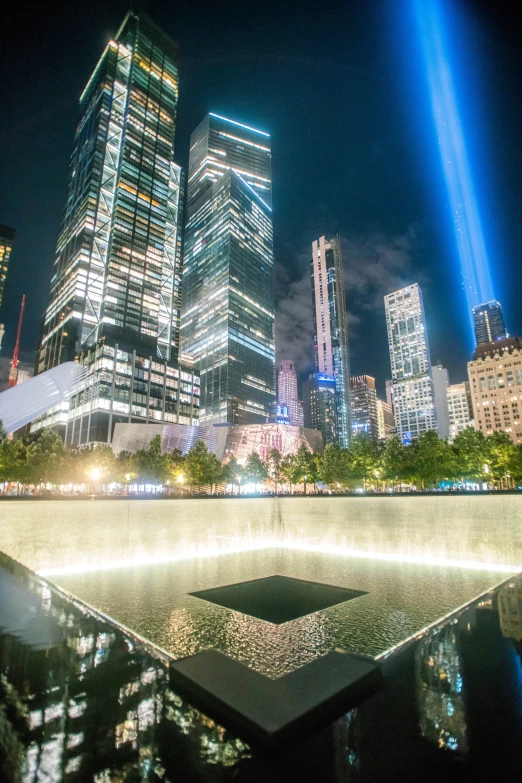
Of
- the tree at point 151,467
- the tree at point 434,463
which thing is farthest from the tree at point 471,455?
the tree at point 151,467

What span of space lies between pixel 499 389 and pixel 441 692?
550 ft

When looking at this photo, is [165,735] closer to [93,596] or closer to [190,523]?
[93,596]

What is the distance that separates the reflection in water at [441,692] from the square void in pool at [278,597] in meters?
6.66

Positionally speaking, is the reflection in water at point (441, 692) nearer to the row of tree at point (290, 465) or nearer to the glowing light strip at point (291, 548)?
the glowing light strip at point (291, 548)

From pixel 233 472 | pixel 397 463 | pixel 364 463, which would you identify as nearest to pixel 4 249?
pixel 233 472

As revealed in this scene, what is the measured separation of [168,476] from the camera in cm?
7531

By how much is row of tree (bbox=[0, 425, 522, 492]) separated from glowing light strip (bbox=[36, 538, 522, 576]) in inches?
967

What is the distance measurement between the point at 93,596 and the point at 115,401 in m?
113

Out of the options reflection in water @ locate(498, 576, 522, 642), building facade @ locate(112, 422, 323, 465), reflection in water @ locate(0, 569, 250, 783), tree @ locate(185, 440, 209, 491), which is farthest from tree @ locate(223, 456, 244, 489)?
reflection in water @ locate(0, 569, 250, 783)

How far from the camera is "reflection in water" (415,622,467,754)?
7.27 meters

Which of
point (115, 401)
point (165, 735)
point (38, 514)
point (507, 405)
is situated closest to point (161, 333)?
point (115, 401)

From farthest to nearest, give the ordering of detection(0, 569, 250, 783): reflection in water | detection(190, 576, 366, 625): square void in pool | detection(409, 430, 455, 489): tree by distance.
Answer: detection(409, 430, 455, 489): tree, detection(190, 576, 366, 625): square void in pool, detection(0, 569, 250, 783): reflection in water

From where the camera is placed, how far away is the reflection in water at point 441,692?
7270 millimetres

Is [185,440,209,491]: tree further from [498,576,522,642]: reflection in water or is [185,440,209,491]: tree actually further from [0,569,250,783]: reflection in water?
[0,569,250,783]: reflection in water
